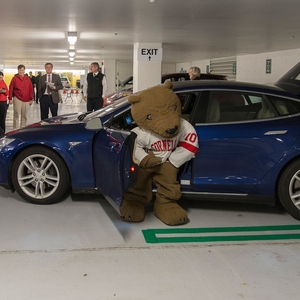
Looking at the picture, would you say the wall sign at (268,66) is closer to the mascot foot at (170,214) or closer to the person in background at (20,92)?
the person in background at (20,92)

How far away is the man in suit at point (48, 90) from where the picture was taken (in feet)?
35.0

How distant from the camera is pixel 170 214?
Result: 15.0 ft

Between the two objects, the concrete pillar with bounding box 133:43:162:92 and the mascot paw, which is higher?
the concrete pillar with bounding box 133:43:162:92

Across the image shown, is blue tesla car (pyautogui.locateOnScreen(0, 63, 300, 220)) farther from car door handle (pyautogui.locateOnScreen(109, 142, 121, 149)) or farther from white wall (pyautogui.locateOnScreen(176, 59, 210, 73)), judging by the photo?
white wall (pyautogui.locateOnScreen(176, 59, 210, 73))

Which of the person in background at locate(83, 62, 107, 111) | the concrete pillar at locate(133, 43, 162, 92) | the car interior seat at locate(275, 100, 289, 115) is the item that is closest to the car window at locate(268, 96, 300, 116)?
the car interior seat at locate(275, 100, 289, 115)

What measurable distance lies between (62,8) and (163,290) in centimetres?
711

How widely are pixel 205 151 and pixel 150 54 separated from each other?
12.2 m

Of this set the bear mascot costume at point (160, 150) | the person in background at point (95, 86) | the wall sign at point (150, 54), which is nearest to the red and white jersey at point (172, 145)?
the bear mascot costume at point (160, 150)

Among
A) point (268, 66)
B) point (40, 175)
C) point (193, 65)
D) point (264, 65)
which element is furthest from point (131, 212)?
point (193, 65)

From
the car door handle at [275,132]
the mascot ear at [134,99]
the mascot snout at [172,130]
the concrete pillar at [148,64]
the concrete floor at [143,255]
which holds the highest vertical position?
the concrete pillar at [148,64]

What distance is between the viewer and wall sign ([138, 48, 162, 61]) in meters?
16.2

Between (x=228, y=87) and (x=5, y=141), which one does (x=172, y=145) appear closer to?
(x=228, y=87)

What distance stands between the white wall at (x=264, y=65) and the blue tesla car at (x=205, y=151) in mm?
14719

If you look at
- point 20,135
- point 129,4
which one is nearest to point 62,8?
point 129,4
